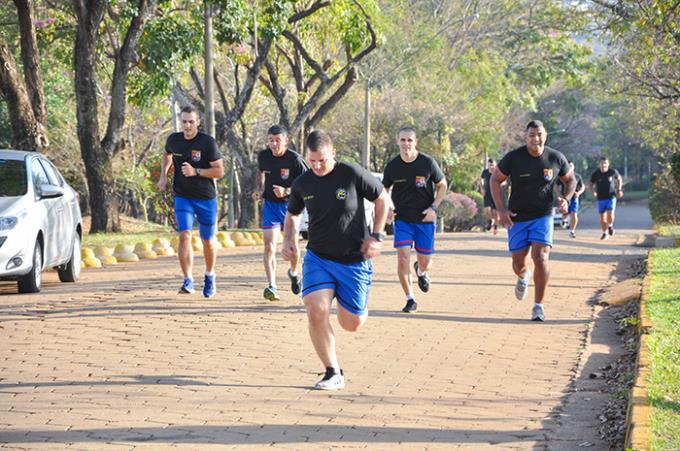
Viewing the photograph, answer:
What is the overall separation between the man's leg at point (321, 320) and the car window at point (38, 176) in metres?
6.73

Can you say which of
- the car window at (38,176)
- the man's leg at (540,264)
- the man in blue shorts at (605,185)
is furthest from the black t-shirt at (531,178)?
the man in blue shorts at (605,185)

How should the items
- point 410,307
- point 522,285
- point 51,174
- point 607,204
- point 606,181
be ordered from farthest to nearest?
point 607,204, point 606,181, point 51,174, point 410,307, point 522,285

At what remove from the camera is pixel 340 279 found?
8.34m

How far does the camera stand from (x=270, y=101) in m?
47.2

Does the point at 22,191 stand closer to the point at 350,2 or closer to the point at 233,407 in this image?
the point at 233,407

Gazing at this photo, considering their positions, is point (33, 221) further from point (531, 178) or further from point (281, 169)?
point (531, 178)

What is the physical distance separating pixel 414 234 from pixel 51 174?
5.19 meters

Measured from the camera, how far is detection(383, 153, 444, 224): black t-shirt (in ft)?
41.7

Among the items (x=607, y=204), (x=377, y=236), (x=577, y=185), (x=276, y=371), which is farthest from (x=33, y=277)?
A: (x=607, y=204)

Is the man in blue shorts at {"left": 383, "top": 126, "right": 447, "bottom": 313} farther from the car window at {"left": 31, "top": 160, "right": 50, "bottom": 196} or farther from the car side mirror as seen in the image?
the car window at {"left": 31, "top": 160, "right": 50, "bottom": 196}

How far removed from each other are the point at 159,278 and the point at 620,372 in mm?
8311

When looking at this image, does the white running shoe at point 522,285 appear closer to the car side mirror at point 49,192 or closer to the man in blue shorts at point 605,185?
the car side mirror at point 49,192

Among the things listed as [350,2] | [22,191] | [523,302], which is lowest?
[523,302]

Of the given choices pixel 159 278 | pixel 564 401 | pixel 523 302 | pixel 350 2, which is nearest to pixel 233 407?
pixel 564 401
